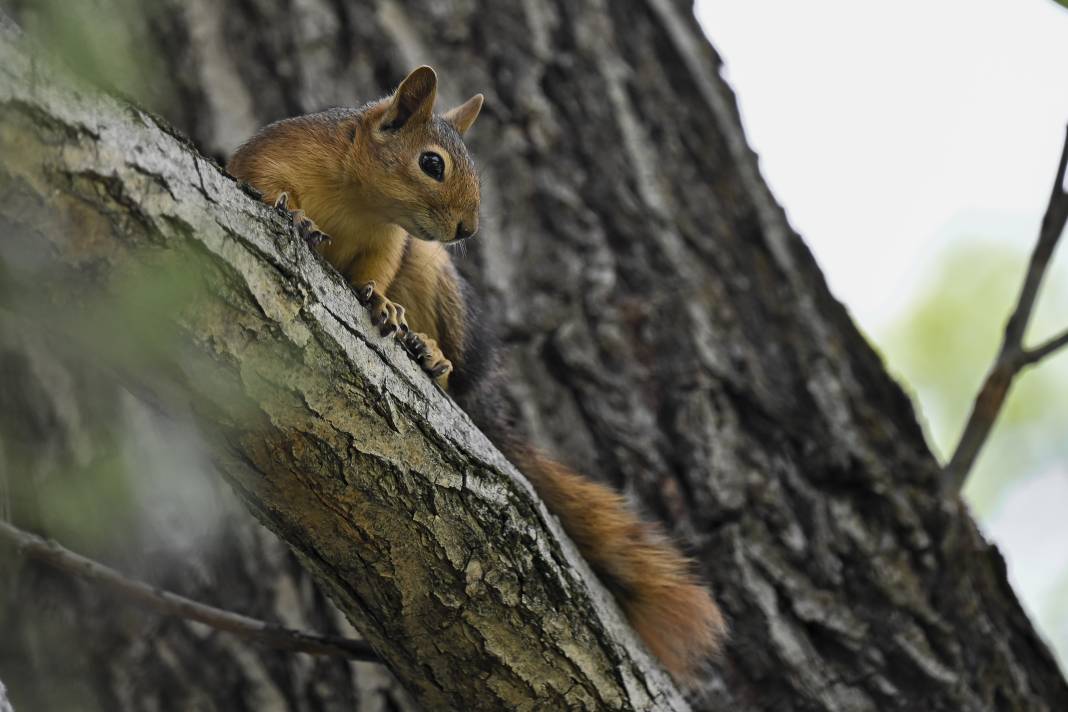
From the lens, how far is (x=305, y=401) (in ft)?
6.09

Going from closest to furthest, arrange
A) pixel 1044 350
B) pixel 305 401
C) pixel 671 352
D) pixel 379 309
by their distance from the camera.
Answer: pixel 305 401 → pixel 379 309 → pixel 1044 350 → pixel 671 352

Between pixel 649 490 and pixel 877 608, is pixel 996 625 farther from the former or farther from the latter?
pixel 649 490

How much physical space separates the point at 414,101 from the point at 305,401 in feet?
4.11

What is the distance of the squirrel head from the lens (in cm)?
278

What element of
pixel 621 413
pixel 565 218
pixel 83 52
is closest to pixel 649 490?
pixel 621 413

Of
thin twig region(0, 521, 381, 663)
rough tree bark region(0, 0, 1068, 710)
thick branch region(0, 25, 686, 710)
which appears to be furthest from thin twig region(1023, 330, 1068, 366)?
thin twig region(0, 521, 381, 663)

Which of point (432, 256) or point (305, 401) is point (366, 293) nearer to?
point (305, 401)

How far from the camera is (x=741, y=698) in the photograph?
312 centimetres

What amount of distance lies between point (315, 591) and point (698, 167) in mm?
1777

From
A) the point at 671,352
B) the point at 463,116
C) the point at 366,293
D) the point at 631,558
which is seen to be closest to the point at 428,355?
the point at 366,293

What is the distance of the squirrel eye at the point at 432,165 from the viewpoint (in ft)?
9.22

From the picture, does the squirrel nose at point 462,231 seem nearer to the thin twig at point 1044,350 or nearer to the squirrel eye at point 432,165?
the squirrel eye at point 432,165

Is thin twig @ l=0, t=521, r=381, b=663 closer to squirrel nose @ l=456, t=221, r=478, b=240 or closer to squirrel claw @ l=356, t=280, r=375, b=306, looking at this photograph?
squirrel claw @ l=356, t=280, r=375, b=306

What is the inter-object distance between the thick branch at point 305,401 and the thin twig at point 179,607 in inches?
10.7
